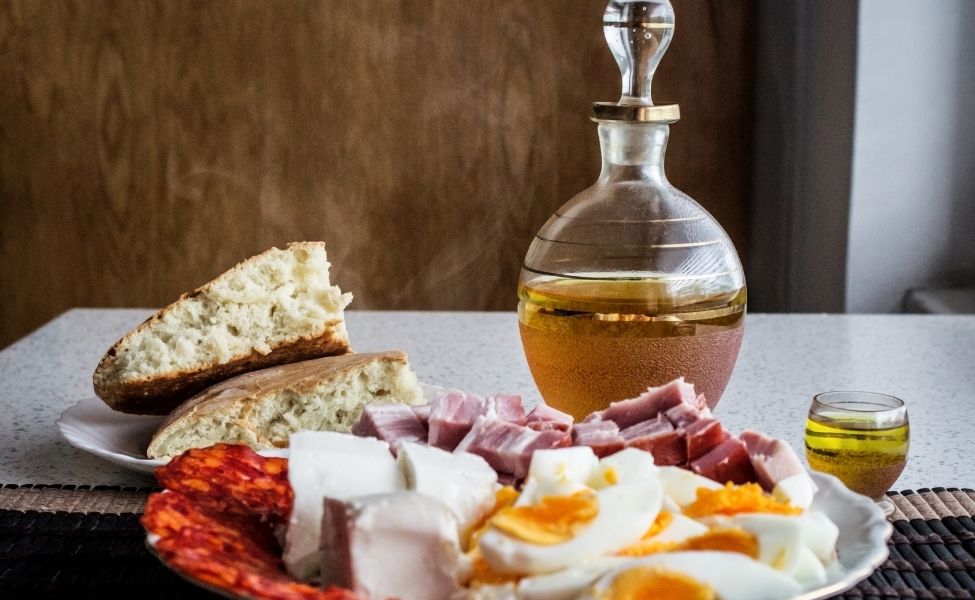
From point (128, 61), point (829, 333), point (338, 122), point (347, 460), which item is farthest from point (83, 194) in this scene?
point (347, 460)

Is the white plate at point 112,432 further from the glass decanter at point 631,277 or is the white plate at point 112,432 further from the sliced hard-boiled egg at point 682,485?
the sliced hard-boiled egg at point 682,485

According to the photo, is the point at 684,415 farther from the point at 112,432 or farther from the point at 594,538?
the point at 112,432

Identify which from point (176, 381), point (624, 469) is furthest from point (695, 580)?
point (176, 381)

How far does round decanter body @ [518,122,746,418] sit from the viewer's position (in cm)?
110

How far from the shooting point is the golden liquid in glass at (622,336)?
109 cm

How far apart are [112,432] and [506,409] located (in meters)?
0.46

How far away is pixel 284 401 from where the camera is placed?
1.12 metres

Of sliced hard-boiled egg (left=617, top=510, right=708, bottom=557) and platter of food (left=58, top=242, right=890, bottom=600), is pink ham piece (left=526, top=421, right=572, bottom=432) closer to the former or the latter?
platter of food (left=58, top=242, right=890, bottom=600)

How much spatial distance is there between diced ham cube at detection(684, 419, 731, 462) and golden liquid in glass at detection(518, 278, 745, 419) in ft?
0.83

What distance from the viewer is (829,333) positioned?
6.02 ft

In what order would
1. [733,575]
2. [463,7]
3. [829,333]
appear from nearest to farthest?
[733,575] → [829,333] → [463,7]

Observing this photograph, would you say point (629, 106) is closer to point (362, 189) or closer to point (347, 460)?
point (347, 460)

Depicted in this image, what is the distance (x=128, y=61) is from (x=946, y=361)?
2.33 metres

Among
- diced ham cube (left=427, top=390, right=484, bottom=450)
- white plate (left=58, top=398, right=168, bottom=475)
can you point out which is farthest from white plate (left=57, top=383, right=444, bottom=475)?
diced ham cube (left=427, top=390, right=484, bottom=450)
